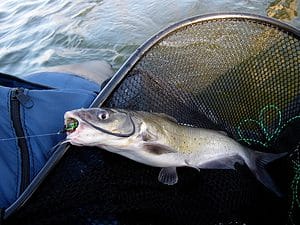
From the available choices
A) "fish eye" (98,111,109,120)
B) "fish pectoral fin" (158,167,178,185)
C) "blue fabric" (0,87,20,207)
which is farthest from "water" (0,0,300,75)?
"fish eye" (98,111,109,120)

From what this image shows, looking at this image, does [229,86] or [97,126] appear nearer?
[97,126]

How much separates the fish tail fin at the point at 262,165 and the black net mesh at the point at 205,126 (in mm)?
85

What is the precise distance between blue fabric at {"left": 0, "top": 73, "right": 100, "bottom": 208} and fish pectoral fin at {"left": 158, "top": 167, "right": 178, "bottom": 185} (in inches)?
26.9

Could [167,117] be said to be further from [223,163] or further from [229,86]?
[229,86]

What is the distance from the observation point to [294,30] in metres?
2.53

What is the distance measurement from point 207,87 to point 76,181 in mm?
1076

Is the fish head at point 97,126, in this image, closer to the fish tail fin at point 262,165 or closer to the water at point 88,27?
the fish tail fin at point 262,165

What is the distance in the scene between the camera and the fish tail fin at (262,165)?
8.03ft

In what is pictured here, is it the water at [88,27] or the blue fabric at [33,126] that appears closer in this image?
the blue fabric at [33,126]

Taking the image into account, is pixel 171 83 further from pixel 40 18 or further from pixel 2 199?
pixel 40 18

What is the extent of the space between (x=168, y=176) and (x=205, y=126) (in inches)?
21.4

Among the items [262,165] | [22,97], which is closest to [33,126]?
[22,97]

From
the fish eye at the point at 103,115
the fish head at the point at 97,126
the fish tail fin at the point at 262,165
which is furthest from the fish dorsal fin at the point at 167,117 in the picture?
the fish tail fin at the point at 262,165

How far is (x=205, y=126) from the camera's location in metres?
2.70
